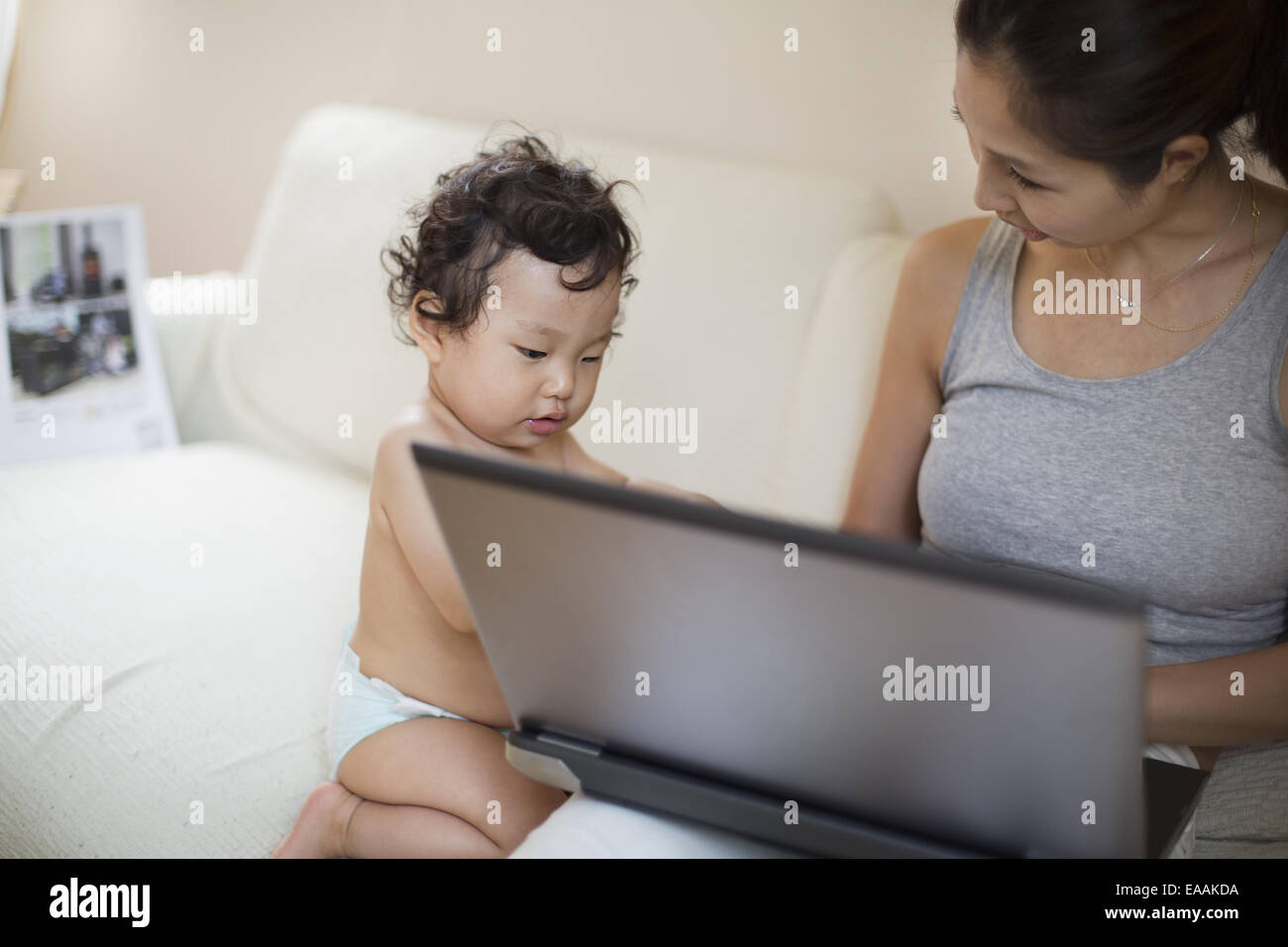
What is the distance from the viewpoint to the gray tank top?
3.34ft

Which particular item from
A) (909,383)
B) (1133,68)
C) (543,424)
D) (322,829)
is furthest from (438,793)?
(1133,68)

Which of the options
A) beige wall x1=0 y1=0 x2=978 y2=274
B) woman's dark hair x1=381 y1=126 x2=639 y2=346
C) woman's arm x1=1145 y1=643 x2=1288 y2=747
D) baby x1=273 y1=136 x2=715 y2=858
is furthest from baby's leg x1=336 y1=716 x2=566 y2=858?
beige wall x1=0 y1=0 x2=978 y2=274

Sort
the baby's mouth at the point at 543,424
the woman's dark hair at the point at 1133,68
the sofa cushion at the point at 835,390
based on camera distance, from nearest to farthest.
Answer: the woman's dark hair at the point at 1133,68
the baby's mouth at the point at 543,424
the sofa cushion at the point at 835,390

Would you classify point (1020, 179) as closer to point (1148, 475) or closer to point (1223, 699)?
point (1148, 475)

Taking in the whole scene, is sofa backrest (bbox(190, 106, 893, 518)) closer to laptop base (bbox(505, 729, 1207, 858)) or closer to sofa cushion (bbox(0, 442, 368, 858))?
sofa cushion (bbox(0, 442, 368, 858))

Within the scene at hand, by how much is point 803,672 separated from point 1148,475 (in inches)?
21.1

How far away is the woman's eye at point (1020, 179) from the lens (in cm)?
100

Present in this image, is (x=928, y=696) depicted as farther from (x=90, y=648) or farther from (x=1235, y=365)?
(x=90, y=648)

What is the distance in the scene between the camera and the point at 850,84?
5.24ft

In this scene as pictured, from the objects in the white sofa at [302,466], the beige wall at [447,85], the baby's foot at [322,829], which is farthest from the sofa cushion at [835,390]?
the baby's foot at [322,829]

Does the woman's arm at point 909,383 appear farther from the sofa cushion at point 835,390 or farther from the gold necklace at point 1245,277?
the gold necklace at point 1245,277

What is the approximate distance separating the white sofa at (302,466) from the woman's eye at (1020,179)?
37 centimetres

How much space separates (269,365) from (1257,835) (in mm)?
1506
